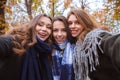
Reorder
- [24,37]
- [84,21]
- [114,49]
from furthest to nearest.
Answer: [84,21] → [24,37] → [114,49]

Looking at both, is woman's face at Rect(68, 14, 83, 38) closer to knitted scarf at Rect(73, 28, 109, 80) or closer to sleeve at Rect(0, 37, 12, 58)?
knitted scarf at Rect(73, 28, 109, 80)

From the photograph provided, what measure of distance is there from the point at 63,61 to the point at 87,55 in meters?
0.87

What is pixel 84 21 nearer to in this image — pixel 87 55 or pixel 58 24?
pixel 58 24

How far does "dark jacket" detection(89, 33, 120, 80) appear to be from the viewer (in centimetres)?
249

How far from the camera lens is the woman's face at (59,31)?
4125 mm

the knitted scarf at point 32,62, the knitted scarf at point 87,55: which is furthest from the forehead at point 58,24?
the knitted scarf at point 87,55

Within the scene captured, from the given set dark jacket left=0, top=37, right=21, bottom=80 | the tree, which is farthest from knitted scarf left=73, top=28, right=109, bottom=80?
the tree

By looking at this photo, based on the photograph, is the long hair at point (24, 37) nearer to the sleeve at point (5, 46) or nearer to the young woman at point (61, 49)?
the sleeve at point (5, 46)

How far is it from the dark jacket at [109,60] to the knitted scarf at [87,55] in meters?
0.07

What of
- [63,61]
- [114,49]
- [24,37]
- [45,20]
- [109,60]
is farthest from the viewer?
[63,61]

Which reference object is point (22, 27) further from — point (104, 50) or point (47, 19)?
point (104, 50)

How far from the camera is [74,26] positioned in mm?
3869

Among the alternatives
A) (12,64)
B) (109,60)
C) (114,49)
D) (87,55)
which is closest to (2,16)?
(12,64)

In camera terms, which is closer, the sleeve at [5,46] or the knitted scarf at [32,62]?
the sleeve at [5,46]
